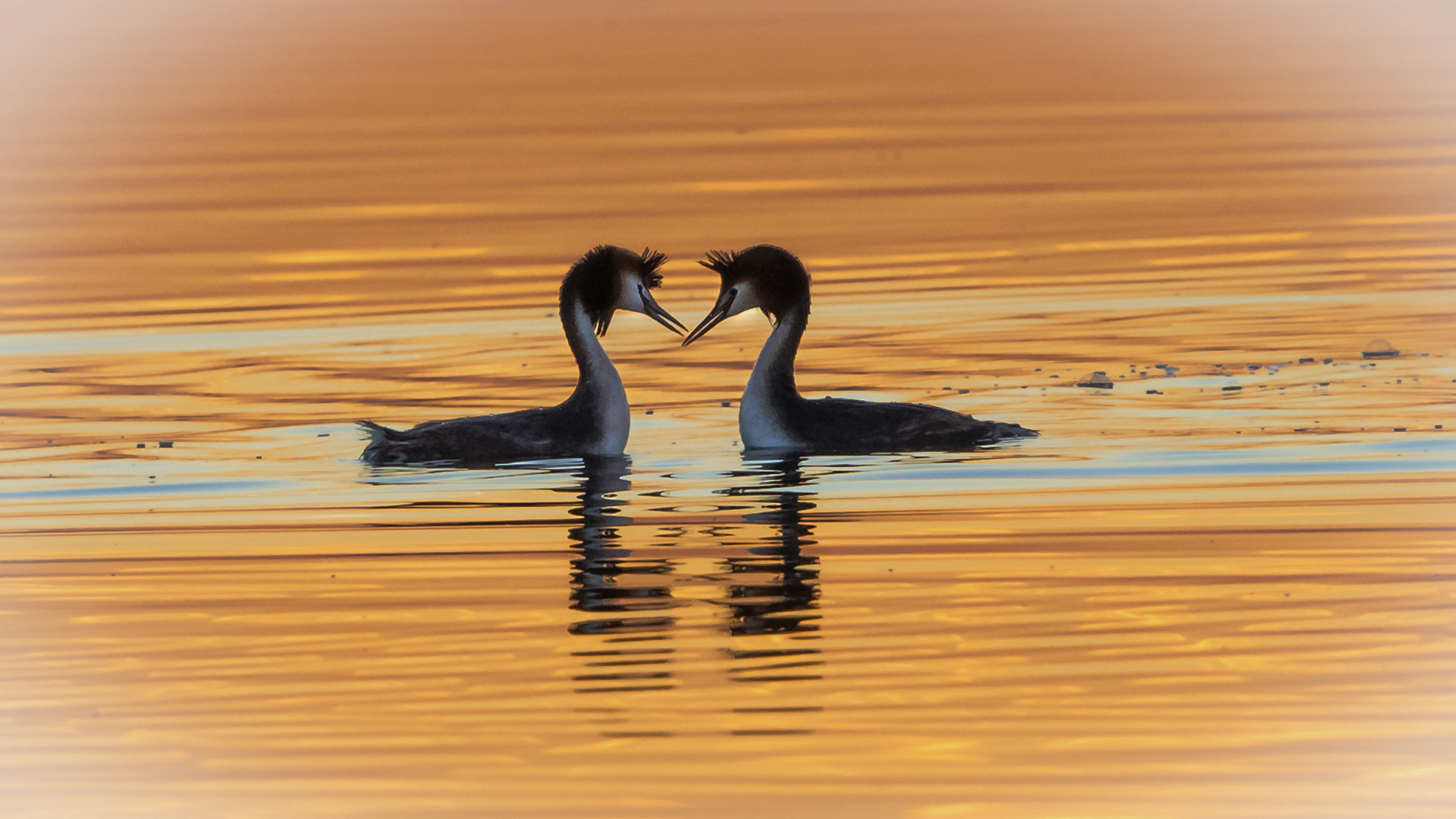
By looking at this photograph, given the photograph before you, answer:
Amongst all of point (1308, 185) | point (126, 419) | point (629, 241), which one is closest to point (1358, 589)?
point (126, 419)

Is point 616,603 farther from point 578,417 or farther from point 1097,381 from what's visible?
point 1097,381

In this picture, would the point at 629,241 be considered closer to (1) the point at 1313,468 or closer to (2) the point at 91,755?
(1) the point at 1313,468

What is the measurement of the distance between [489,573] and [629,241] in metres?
12.0

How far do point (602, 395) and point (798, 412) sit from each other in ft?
3.89

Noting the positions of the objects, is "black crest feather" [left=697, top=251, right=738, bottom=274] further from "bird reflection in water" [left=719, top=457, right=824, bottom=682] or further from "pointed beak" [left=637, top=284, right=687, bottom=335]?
"bird reflection in water" [left=719, top=457, right=824, bottom=682]

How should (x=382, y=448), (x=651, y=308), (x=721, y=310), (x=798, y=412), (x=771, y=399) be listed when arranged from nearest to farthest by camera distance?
(x=382, y=448), (x=798, y=412), (x=771, y=399), (x=651, y=308), (x=721, y=310)

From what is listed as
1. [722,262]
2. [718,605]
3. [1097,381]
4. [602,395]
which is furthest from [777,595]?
[1097,381]

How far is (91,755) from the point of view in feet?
29.8

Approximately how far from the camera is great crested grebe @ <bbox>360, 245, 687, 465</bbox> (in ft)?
49.7

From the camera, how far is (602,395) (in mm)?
15672

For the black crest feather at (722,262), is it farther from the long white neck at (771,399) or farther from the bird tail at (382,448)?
the bird tail at (382,448)

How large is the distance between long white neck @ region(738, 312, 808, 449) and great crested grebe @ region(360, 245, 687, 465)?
711 millimetres

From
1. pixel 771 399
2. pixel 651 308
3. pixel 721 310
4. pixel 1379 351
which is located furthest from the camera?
pixel 1379 351

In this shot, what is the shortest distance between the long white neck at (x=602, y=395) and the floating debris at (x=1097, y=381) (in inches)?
133
